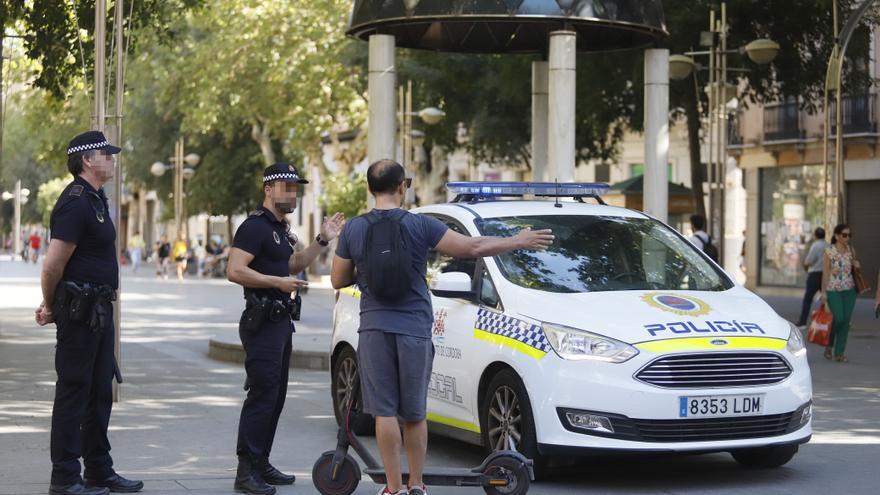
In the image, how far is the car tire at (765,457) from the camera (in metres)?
9.59

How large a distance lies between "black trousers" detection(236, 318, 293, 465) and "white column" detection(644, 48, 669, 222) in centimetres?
1187

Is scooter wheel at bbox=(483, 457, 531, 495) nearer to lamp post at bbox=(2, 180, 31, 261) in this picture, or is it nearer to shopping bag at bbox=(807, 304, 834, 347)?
shopping bag at bbox=(807, 304, 834, 347)

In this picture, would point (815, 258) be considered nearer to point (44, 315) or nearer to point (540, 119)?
point (540, 119)

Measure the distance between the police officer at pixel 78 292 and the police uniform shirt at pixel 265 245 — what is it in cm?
75

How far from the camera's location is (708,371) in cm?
877

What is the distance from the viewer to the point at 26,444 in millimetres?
10875

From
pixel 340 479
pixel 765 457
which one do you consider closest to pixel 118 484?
pixel 340 479

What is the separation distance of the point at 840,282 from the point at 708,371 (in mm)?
10276

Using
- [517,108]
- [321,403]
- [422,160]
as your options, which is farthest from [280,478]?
[422,160]

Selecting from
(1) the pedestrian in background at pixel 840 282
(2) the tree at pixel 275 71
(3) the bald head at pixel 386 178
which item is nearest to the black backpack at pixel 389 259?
(3) the bald head at pixel 386 178

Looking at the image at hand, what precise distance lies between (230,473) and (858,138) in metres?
32.4

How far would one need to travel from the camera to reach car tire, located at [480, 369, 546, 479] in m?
8.95

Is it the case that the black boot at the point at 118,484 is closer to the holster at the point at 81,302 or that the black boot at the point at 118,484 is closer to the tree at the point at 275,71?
the holster at the point at 81,302

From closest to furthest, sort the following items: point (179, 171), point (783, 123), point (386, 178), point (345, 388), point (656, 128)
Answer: point (386, 178) → point (345, 388) → point (656, 128) → point (783, 123) → point (179, 171)
